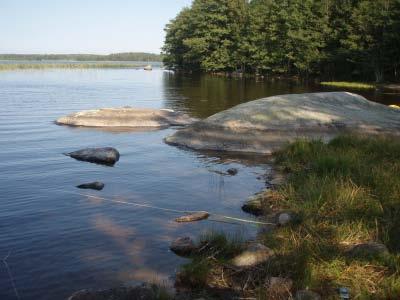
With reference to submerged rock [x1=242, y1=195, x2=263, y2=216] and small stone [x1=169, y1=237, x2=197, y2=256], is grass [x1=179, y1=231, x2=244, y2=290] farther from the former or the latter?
submerged rock [x1=242, y1=195, x2=263, y2=216]

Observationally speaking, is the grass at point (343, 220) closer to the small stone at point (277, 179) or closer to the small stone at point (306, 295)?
the small stone at point (306, 295)

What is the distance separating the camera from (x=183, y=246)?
8.56 m

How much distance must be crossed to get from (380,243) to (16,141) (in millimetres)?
16924

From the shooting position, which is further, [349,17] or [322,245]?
[349,17]

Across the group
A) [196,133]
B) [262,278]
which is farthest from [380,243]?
[196,133]

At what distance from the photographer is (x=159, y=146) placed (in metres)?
19.6

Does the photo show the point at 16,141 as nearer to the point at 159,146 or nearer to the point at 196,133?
the point at 159,146

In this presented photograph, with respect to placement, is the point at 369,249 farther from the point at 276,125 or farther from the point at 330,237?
the point at 276,125

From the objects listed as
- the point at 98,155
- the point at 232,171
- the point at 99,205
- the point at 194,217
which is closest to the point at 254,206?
the point at 194,217

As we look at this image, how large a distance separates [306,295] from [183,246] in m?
2.92

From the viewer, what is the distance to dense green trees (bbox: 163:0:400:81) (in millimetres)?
54031

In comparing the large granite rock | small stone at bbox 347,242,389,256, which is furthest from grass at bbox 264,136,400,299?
the large granite rock

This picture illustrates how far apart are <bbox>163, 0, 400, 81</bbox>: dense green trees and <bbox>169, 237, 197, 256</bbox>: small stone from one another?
4835cm

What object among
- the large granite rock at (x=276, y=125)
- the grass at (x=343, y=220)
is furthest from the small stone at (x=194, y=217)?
the large granite rock at (x=276, y=125)
